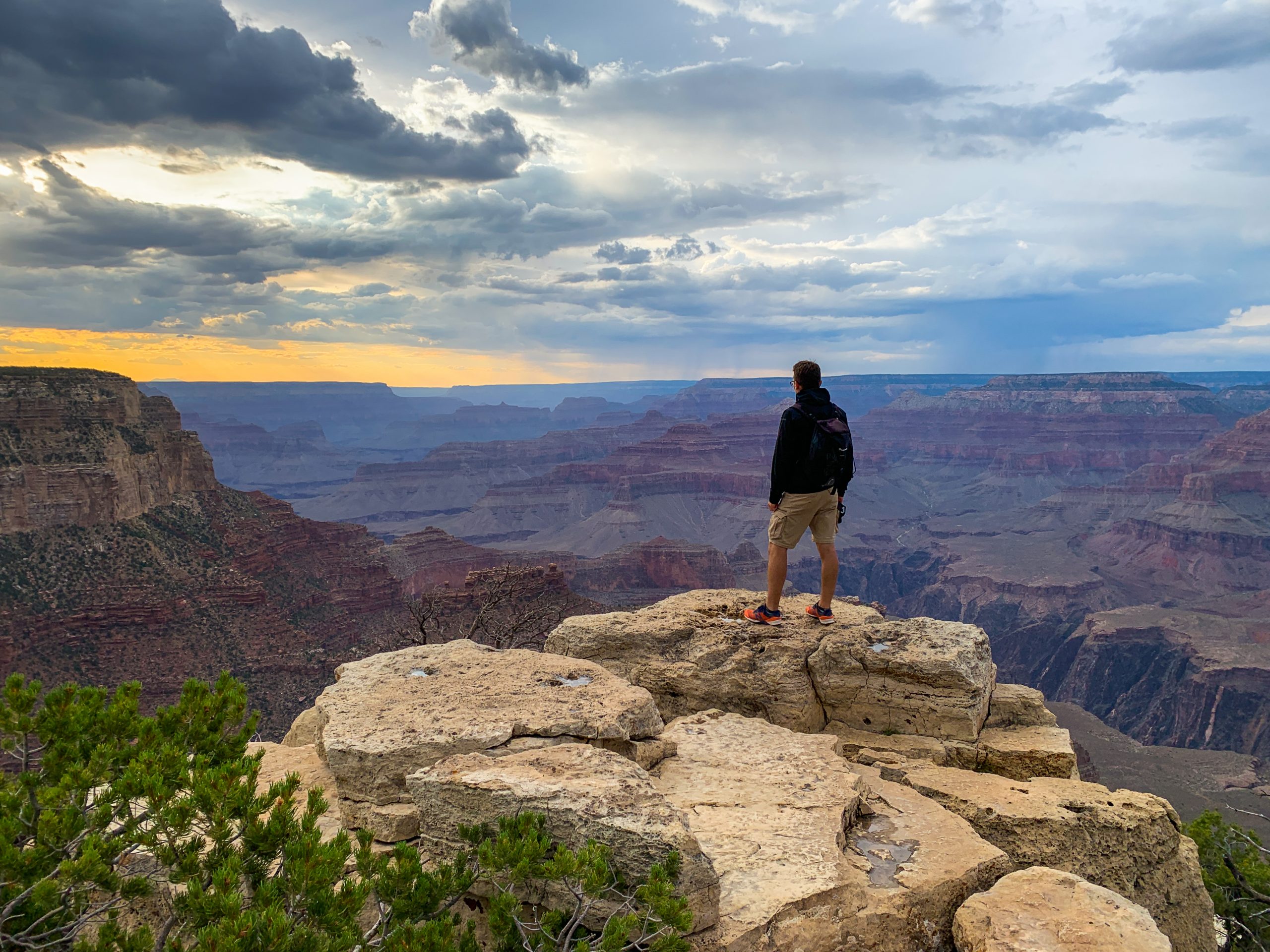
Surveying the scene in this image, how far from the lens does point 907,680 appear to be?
23.0ft

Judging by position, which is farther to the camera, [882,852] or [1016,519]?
[1016,519]

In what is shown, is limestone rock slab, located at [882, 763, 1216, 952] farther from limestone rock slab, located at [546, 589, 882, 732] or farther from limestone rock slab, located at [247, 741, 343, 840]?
limestone rock slab, located at [247, 741, 343, 840]

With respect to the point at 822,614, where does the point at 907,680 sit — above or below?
below

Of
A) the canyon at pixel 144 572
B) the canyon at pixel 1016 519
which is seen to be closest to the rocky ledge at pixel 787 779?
the canyon at pixel 144 572

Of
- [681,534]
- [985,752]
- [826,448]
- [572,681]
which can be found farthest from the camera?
[681,534]

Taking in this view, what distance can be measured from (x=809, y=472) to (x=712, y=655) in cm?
206

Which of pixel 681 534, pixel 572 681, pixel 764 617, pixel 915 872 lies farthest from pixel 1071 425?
pixel 915 872

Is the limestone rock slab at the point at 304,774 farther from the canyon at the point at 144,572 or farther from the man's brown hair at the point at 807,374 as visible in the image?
the canyon at the point at 144,572

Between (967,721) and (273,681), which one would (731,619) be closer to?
(967,721)

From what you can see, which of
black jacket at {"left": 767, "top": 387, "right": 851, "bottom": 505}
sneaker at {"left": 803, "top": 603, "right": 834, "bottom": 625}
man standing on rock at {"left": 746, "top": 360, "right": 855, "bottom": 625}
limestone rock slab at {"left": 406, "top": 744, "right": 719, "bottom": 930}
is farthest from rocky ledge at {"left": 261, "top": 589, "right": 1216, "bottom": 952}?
black jacket at {"left": 767, "top": 387, "right": 851, "bottom": 505}

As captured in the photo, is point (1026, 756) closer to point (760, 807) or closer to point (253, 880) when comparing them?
point (760, 807)

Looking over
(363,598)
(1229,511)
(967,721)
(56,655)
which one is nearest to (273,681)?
(56,655)

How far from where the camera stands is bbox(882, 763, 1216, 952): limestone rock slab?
512 cm

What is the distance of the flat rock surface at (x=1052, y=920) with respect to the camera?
3752mm
